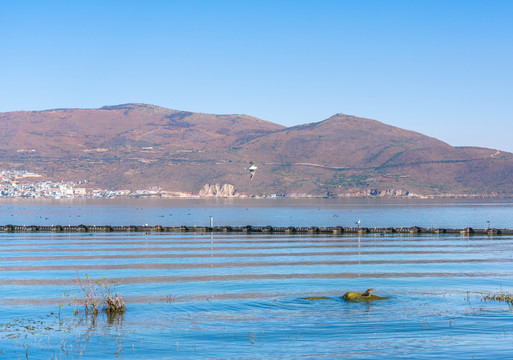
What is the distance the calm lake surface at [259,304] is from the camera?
2155 cm

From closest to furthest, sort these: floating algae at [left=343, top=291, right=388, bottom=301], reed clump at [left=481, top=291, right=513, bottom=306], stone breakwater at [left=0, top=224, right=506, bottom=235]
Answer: reed clump at [left=481, top=291, right=513, bottom=306] → floating algae at [left=343, top=291, right=388, bottom=301] → stone breakwater at [left=0, top=224, right=506, bottom=235]

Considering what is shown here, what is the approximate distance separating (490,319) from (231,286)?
14.9 meters

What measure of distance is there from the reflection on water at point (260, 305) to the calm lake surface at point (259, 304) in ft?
0.24

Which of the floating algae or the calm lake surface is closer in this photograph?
the calm lake surface

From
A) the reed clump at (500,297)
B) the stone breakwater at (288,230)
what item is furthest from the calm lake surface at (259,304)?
the stone breakwater at (288,230)

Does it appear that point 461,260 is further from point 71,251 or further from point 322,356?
point 71,251

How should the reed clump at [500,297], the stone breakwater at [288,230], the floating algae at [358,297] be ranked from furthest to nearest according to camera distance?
the stone breakwater at [288,230], the floating algae at [358,297], the reed clump at [500,297]

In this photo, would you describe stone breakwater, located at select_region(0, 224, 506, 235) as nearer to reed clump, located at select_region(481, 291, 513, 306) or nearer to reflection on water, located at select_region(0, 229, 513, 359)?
reflection on water, located at select_region(0, 229, 513, 359)

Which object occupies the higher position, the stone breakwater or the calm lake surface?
the stone breakwater

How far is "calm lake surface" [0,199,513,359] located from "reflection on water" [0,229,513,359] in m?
0.07

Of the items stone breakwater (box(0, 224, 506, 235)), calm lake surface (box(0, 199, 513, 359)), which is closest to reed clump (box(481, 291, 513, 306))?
calm lake surface (box(0, 199, 513, 359))

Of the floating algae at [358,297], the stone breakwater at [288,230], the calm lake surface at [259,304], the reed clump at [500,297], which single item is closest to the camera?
the calm lake surface at [259,304]

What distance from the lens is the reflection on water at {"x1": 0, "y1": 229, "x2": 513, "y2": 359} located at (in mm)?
21562

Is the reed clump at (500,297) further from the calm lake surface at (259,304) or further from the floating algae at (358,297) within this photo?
the floating algae at (358,297)
